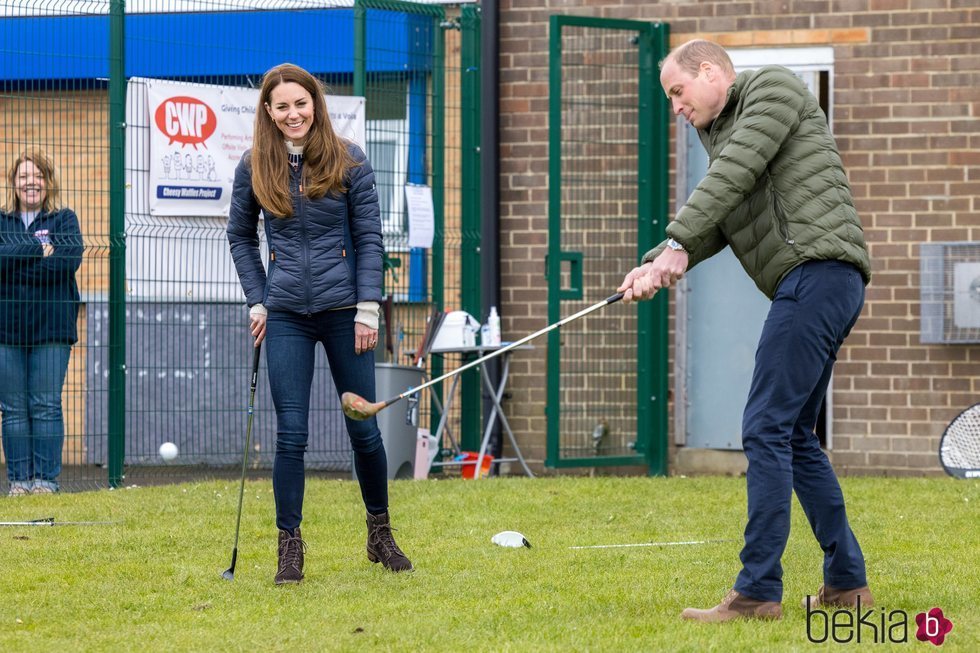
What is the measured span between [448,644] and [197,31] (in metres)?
6.32

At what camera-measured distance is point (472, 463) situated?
10.4 m

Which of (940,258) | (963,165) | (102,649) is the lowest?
(102,649)

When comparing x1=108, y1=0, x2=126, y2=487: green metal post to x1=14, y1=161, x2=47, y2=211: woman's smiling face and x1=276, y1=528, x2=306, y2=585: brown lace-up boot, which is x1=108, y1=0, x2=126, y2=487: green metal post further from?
x1=276, y1=528, x2=306, y2=585: brown lace-up boot

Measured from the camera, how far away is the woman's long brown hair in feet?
19.1

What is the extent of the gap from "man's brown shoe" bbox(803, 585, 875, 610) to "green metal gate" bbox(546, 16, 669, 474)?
18.5ft

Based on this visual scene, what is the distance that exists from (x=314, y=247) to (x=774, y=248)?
6.19 ft

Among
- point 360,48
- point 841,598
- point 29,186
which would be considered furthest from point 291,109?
point 360,48

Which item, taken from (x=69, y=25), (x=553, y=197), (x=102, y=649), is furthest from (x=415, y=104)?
(x=102, y=649)

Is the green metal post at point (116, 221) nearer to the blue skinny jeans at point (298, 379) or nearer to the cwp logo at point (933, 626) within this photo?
the blue skinny jeans at point (298, 379)

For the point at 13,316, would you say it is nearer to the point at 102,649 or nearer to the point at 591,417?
the point at 591,417

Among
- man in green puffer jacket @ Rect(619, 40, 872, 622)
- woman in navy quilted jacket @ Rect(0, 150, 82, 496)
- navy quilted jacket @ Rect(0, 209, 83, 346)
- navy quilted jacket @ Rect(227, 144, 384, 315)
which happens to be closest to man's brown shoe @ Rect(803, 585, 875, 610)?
man in green puffer jacket @ Rect(619, 40, 872, 622)

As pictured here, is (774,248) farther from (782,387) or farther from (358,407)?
(358,407)

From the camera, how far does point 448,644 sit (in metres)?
4.64

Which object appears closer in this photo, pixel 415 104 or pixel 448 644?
pixel 448 644
